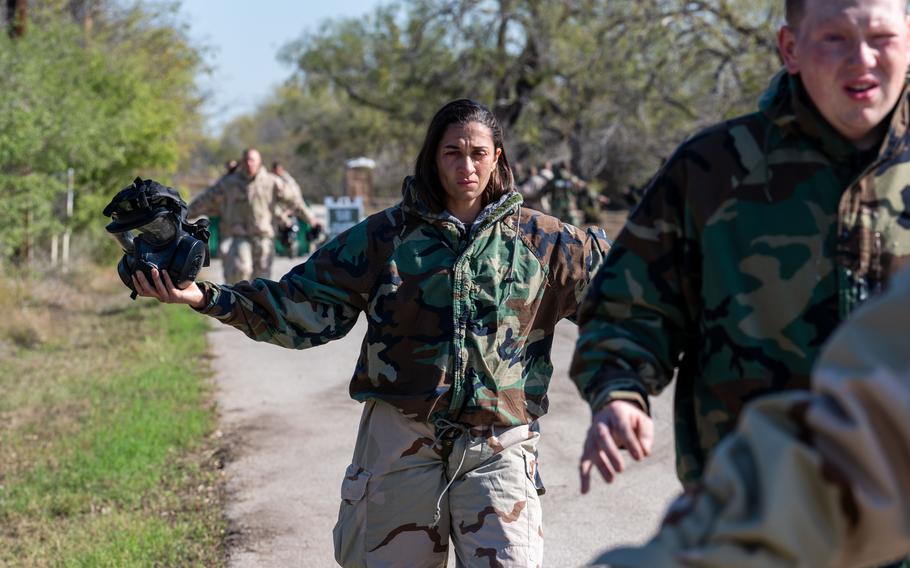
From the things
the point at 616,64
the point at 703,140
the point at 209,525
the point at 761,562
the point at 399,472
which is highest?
the point at 616,64

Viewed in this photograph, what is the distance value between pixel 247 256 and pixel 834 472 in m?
13.8

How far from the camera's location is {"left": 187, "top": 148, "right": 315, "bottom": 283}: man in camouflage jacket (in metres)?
14.9

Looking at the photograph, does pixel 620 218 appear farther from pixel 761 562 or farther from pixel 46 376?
pixel 761 562

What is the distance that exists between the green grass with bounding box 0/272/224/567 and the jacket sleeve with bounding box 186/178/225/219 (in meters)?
1.53

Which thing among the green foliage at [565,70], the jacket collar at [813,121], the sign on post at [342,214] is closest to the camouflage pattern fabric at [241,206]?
the green foliage at [565,70]

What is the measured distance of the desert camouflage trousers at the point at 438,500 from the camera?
14.0ft

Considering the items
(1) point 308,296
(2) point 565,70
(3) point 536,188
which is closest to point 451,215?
(1) point 308,296

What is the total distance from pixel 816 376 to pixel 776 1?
21.7 meters

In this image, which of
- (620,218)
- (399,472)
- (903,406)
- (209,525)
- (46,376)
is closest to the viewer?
(903,406)

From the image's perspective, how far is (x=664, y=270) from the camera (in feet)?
9.70

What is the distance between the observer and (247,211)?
587 inches

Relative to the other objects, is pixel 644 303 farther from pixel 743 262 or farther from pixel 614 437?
pixel 614 437

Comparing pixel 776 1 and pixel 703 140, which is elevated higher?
pixel 776 1

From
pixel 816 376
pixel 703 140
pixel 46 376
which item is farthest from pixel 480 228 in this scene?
pixel 46 376
